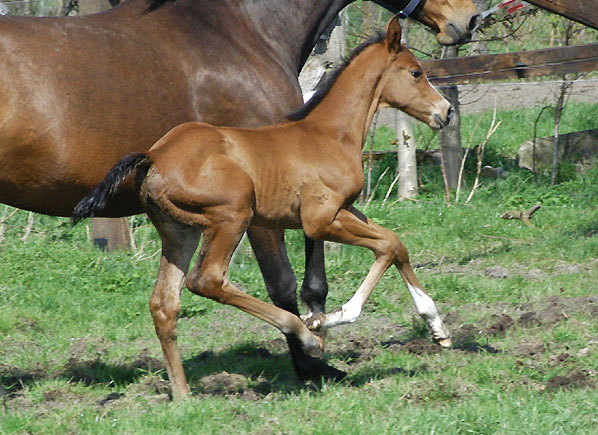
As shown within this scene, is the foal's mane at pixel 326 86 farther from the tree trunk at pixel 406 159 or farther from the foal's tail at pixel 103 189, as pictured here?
the tree trunk at pixel 406 159

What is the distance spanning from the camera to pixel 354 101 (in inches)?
191

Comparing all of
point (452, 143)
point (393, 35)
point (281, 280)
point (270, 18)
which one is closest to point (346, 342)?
point (281, 280)

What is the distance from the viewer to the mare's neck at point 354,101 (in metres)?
4.79

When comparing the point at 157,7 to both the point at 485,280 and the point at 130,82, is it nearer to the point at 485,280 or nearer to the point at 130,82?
the point at 130,82

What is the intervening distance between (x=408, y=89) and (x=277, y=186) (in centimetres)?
100

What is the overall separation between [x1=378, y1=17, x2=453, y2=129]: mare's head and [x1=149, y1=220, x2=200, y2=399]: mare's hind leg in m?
1.31

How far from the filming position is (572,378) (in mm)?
4344

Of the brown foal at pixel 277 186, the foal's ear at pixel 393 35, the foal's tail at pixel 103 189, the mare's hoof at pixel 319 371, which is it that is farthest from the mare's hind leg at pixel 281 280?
the foal's ear at pixel 393 35

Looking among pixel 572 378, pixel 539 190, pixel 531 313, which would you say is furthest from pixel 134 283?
pixel 539 190

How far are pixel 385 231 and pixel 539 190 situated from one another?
16.8ft

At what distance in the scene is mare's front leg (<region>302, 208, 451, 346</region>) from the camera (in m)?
4.52

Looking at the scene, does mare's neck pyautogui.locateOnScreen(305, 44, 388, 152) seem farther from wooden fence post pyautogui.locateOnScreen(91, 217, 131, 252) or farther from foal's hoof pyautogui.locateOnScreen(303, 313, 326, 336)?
wooden fence post pyautogui.locateOnScreen(91, 217, 131, 252)

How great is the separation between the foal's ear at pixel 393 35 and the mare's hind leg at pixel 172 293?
145 cm

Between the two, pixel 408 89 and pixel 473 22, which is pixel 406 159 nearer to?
pixel 473 22
